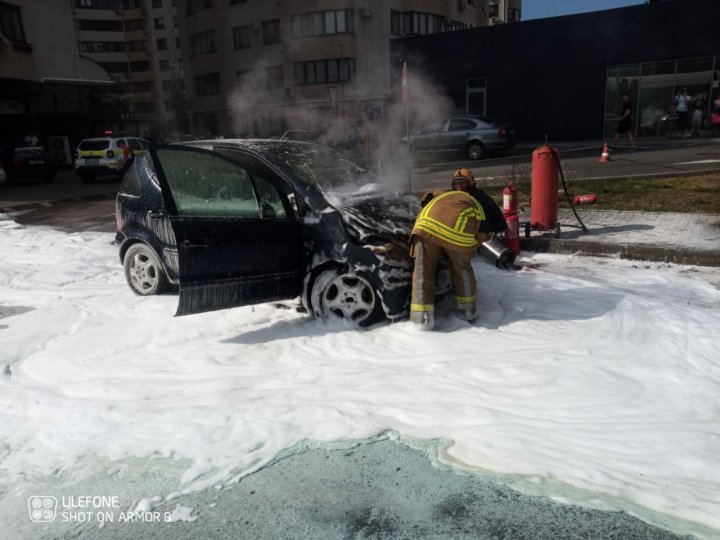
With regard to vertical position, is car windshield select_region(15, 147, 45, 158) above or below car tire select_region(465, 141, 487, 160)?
above

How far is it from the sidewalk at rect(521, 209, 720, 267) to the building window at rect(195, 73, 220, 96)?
38178mm

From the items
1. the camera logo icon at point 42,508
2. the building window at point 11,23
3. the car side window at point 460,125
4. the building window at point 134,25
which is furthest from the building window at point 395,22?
the building window at point 134,25

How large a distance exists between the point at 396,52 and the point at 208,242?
2592 cm

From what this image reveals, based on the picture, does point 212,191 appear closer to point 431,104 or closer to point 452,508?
point 452,508

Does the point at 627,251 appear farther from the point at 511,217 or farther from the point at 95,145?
the point at 95,145

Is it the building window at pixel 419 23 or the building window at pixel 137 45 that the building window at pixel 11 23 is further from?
the building window at pixel 137 45

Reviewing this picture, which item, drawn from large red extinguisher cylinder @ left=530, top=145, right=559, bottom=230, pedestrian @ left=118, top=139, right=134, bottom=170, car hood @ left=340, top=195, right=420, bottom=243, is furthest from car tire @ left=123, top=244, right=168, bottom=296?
pedestrian @ left=118, top=139, right=134, bottom=170

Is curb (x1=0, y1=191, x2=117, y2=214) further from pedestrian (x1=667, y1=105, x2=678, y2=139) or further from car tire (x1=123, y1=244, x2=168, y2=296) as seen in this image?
pedestrian (x1=667, y1=105, x2=678, y2=139)

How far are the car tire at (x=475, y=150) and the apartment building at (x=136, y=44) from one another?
5298 centimetres

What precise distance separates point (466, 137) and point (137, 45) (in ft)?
197

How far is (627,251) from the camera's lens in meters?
6.84

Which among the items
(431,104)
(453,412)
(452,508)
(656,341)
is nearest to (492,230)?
(656,341)

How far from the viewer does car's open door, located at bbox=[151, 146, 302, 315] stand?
4602 millimetres

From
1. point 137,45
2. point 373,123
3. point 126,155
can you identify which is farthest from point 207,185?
point 137,45
